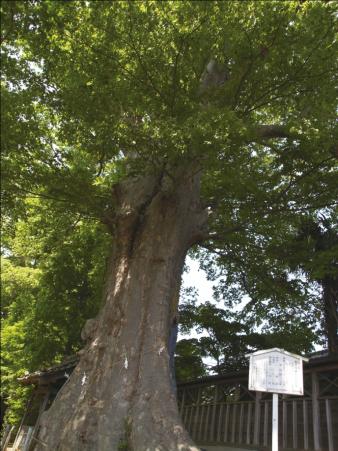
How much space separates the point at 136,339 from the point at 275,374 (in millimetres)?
2734

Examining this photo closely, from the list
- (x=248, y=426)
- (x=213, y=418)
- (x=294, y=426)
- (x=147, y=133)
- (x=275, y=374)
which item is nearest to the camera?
(x=275, y=374)

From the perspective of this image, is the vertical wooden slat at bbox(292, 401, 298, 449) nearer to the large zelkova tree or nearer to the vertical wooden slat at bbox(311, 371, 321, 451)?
the vertical wooden slat at bbox(311, 371, 321, 451)

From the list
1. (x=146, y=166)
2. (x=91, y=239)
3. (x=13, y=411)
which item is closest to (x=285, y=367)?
(x=146, y=166)

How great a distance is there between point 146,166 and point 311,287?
892 cm

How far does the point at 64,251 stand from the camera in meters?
14.9

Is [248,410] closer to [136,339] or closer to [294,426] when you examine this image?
[294,426]

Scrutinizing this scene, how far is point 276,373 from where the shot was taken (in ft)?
17.6

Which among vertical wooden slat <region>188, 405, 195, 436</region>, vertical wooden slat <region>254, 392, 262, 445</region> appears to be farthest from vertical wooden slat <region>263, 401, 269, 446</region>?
vertical wooden slat <region>188, 405, 195, 436</region>

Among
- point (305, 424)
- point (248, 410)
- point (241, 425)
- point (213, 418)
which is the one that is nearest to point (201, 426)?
point (213, 418)

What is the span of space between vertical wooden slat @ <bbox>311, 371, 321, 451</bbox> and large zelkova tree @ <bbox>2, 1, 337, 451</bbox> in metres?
3.01

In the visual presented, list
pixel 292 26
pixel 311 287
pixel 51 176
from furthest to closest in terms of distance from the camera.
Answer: pixel 311 287
pixel 51 176
pixel 292 26

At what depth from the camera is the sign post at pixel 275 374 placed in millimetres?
5230

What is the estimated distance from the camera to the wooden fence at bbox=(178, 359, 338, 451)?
7.91 metres

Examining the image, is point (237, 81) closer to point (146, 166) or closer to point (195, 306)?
point (146, 166)
